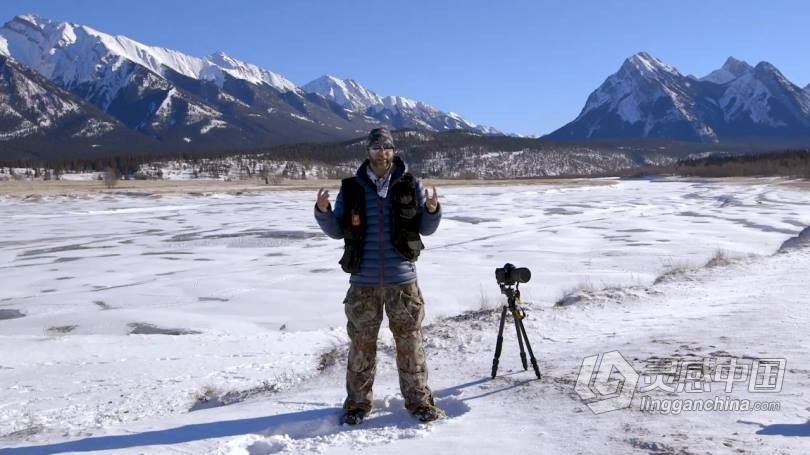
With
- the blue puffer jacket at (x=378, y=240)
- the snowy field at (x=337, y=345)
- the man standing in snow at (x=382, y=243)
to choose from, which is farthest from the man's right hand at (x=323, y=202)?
the snowy field at (x=337, y=345)

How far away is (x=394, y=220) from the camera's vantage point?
4.35 m

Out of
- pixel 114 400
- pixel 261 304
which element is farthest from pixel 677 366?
pixel 261 304

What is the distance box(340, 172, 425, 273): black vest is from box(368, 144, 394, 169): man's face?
0.52ft

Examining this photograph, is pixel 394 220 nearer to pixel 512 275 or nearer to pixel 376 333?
pixel 376 333

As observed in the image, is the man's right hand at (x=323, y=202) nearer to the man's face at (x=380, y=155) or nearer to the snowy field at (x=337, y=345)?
the man's face at (x=380, y=155)

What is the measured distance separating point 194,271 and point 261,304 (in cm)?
405

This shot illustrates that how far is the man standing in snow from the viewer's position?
14.2 ft

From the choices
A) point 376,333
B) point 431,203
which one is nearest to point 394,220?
point 431,203

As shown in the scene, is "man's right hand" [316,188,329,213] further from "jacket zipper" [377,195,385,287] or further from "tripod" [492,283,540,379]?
"tripod" [492,283,540,379]

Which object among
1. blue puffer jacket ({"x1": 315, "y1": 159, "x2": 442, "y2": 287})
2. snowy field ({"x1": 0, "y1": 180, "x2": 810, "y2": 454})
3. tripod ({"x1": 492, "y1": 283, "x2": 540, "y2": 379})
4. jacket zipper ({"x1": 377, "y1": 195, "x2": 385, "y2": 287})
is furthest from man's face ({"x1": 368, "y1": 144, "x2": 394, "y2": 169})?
snowy field ({"x1": 0, "y1": 180, "x2": 810, "y2": 454})

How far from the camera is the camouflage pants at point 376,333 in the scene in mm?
4410

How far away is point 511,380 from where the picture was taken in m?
5.27

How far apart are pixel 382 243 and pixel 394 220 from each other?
0.18m

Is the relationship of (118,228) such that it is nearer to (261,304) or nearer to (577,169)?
(261,304)
